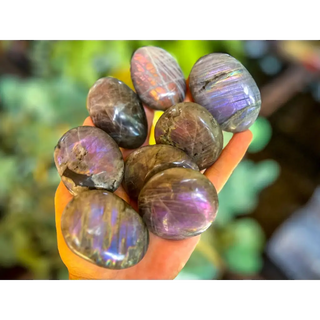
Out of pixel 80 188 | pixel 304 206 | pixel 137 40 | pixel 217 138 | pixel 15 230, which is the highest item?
pixel 137 40

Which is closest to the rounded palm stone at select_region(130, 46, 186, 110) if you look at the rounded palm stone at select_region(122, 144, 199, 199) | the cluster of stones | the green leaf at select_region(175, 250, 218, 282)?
the cluster of stones

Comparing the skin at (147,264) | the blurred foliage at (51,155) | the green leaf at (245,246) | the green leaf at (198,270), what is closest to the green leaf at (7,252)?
the blurred foliage at (51,155)

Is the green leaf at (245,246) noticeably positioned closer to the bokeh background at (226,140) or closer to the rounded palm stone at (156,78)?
the bokeh background at (226,140)

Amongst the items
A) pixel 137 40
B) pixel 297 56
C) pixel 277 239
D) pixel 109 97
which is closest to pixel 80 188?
pixel 109 97

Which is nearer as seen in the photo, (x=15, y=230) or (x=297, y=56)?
(x=15, y=230)

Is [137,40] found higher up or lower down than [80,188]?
higher up

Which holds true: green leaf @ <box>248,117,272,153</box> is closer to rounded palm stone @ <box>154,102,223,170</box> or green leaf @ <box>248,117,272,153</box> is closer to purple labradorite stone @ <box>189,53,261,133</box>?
purple labradorite stone @ <box>189,53,261,133</box>

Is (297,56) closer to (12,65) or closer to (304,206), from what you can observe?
(304,206)
